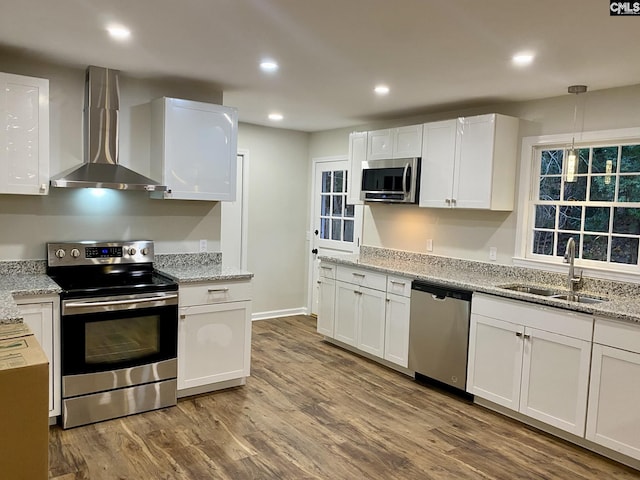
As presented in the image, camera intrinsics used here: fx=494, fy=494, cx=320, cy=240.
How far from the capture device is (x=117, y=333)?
338 cm

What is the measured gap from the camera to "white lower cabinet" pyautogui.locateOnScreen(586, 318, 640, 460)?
9.44ft

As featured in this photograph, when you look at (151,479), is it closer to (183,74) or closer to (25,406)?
(25,406)

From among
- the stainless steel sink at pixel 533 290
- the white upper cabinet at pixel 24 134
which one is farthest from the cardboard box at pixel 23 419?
the stainless steel sink at pixel 533 290

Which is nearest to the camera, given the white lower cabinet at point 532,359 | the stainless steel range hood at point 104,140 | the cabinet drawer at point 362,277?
the white lower cabinet at point 532,359

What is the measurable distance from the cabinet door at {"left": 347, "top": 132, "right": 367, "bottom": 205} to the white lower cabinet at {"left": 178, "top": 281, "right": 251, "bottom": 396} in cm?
184

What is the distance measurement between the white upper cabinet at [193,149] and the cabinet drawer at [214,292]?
2.44ft

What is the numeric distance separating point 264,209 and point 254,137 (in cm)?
88

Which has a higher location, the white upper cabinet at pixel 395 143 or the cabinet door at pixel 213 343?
the white upper cabinet at pixel 395 143

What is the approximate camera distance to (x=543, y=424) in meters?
3.39

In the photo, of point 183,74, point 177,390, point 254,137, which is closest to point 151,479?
point 177,390

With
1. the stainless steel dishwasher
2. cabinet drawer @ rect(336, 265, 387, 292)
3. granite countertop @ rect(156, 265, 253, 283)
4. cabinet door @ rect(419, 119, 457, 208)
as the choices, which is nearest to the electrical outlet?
cabinet door @ rect(419, 119, 457, 208)

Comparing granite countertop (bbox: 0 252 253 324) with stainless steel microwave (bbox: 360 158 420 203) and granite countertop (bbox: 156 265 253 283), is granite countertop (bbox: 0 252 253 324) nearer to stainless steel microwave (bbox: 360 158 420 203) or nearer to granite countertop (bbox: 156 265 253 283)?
granite countertop (bbox: 156 265 253 283)

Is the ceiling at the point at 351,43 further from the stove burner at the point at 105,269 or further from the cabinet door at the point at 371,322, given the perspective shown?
the cabinet door at the point at 371,322

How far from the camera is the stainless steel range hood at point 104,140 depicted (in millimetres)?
3582
